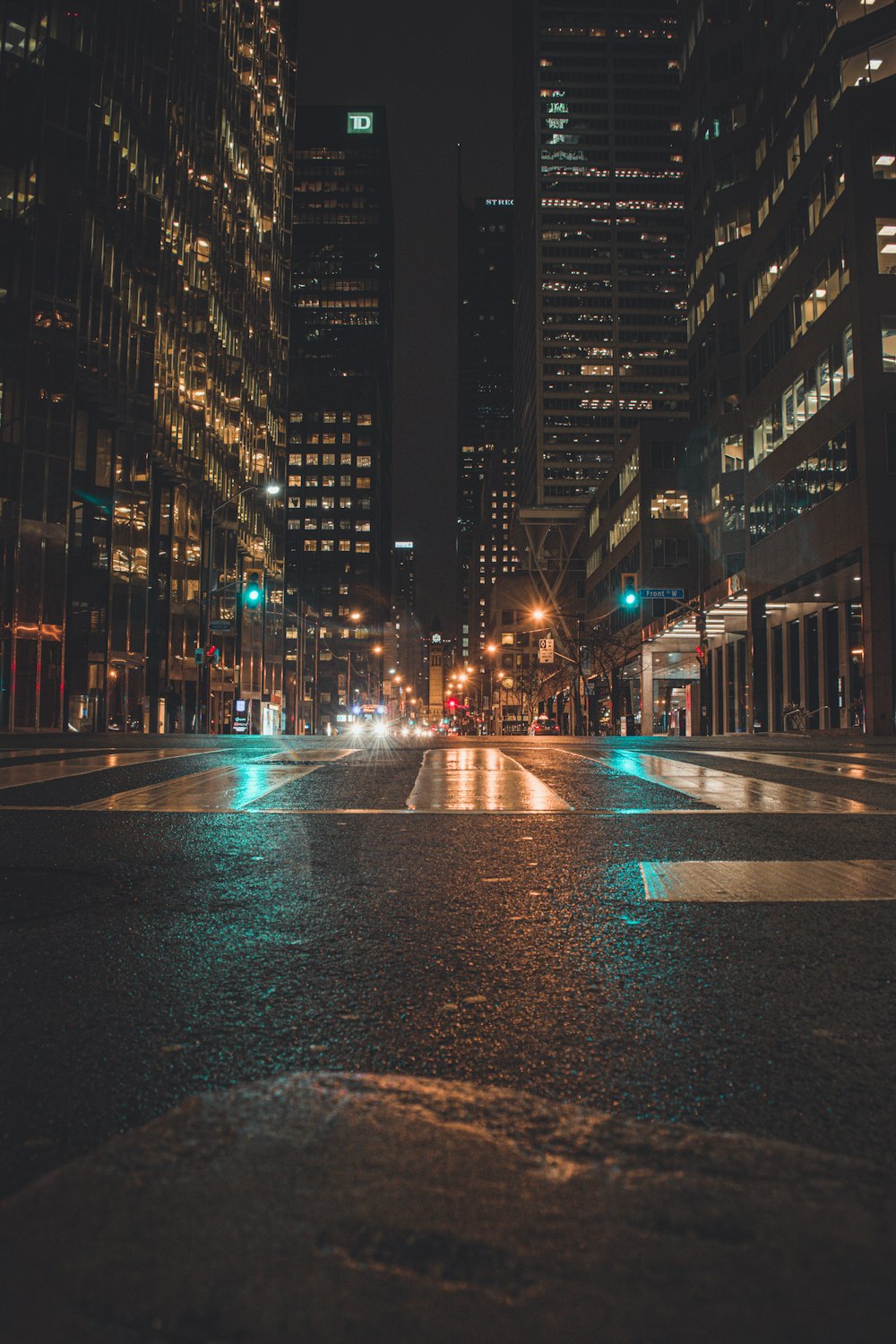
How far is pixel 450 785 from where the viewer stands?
955 cm

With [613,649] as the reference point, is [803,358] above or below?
above

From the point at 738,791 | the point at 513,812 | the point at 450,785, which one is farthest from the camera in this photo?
the point at 450,785

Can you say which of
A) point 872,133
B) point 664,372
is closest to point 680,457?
A: point 872,133

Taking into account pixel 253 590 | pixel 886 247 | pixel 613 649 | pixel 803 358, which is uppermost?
pixel 886 247

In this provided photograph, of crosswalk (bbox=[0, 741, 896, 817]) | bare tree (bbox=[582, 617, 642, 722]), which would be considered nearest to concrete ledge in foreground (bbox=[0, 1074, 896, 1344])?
crosswalk (bbox=[0, 741, 896, 817])

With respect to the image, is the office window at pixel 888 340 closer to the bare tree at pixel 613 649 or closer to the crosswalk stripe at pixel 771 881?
the bare tree at pixel 613 649

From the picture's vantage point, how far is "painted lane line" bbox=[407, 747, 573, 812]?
7395 millimetres

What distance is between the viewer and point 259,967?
111 inches

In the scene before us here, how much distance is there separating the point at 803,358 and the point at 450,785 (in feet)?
121

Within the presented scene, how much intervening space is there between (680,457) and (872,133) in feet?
121

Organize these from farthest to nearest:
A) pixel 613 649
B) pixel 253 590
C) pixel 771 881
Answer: pixel 613 649, pixel 253 590, pixel 771 881

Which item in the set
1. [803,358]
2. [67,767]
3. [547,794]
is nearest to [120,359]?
[803,358]

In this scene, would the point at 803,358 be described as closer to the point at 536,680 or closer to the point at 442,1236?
the point at 442,1236

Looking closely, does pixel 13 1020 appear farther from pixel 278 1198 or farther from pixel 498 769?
pixel 498 769
